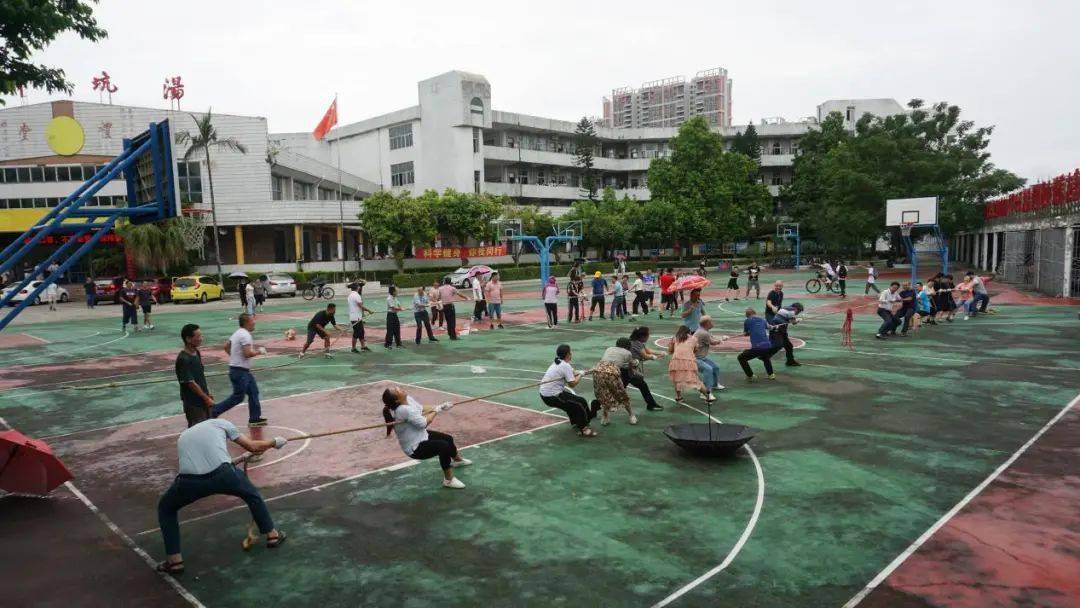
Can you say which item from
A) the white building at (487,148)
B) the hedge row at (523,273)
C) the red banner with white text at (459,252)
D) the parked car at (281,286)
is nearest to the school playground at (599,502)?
the parked car at (281,286)

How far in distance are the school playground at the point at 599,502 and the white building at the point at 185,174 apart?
37995 millimetres

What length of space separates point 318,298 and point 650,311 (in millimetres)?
23614

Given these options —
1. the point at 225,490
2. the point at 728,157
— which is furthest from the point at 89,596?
the point at 728,157

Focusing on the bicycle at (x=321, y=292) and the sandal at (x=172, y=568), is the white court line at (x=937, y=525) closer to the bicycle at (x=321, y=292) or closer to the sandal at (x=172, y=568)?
the sandal at (x=172, y=568)

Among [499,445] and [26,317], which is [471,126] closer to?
[26,317]

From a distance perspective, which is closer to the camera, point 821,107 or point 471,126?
point 471,126

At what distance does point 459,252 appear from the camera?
2435 inches

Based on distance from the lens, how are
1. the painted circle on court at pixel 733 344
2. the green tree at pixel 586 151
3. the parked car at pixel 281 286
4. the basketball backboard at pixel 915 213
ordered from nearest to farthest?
the painted circle on court at pixel 733 344
the basketball backboard at pixel 915 213
the parked car at pixel 281 286
the green tree at pixel 586 151

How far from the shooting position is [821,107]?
89.6 metres

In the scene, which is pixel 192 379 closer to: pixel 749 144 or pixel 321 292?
pixel 321 292

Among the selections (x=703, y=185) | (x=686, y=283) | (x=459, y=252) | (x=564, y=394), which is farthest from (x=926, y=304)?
(x=703, y=185)

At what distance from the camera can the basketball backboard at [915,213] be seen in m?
41.2

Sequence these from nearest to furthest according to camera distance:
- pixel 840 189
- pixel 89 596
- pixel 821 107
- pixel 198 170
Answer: pixel 89 596 → pixel 198 170 → pixel 840 189 → pixel 821 107

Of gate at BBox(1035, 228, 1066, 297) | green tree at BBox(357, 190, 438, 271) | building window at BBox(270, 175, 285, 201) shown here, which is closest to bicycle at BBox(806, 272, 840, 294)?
gate at BBox(1035, 228, 1066, 297)
